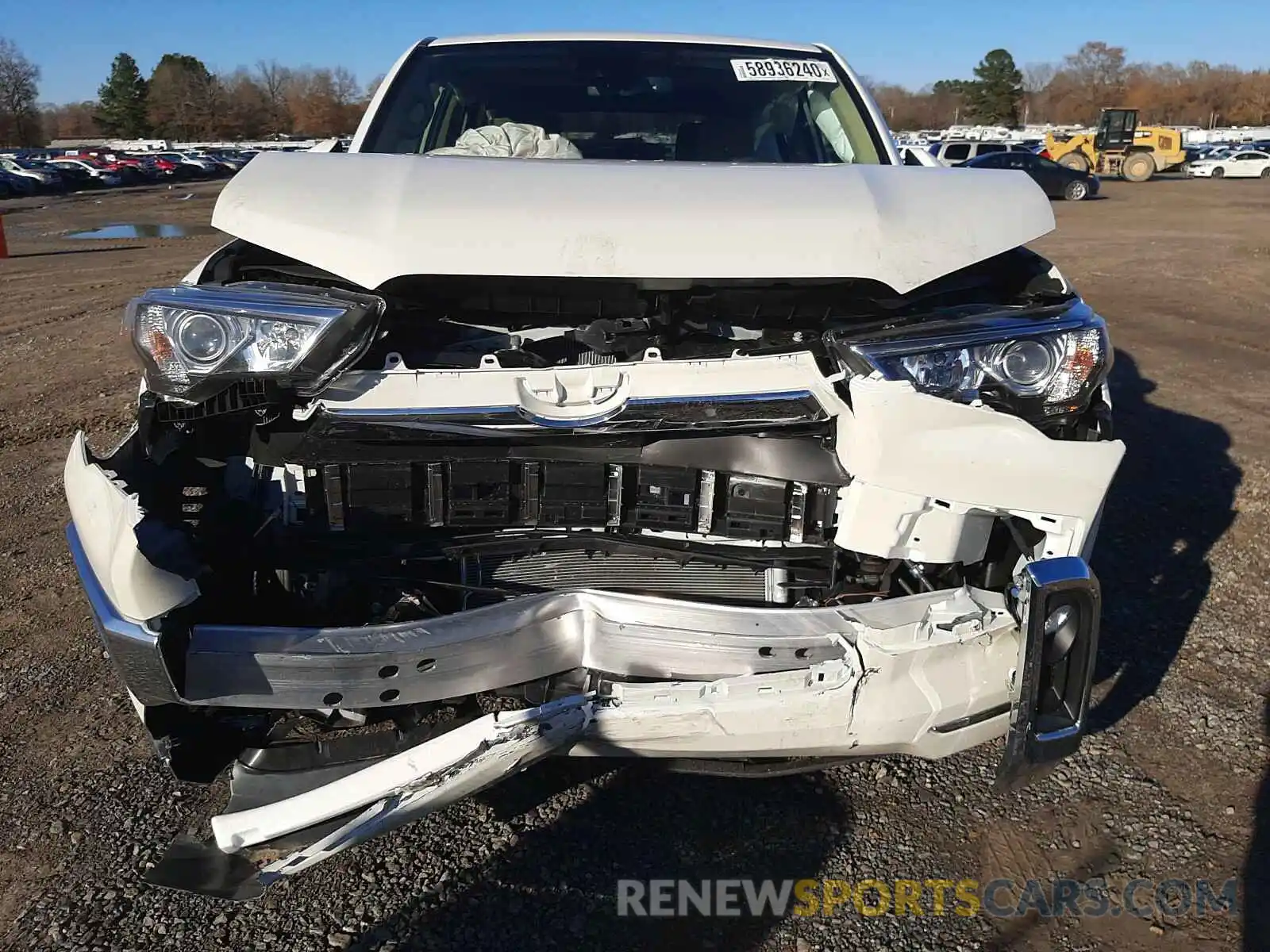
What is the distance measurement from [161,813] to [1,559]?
6.94ft

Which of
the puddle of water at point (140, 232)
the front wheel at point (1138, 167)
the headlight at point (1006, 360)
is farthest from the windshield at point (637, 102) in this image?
the front wheel at point (1138, 167)

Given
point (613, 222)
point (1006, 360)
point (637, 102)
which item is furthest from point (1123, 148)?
point (613, 222)

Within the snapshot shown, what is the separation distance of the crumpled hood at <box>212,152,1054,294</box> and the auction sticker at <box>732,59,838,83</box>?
1.43 m

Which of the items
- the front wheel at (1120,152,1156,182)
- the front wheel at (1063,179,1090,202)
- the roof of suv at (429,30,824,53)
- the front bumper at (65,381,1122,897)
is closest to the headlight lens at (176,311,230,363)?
the front bumper at (65,381,1122,897)

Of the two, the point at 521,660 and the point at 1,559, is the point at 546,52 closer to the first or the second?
the point at 521,660

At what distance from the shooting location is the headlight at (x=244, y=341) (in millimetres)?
2025

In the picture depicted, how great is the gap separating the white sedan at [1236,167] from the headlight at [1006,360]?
139 feet

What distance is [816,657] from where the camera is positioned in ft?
6.35

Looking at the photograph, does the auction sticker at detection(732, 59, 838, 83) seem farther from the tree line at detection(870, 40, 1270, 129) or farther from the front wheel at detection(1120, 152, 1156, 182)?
the tree line at detection(870, 40, 1270, 129)

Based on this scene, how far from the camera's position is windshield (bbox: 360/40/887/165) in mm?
3516

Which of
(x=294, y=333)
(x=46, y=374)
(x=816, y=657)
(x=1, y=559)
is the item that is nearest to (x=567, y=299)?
(x=294, y=333)

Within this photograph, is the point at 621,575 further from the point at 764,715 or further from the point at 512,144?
the point at 512,144

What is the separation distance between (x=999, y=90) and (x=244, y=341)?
9409cm

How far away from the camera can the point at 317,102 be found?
7775cm
